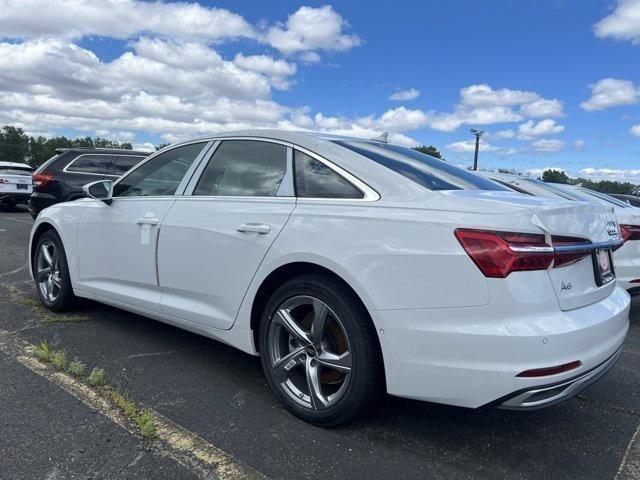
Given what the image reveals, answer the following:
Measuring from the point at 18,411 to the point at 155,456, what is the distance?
3.11ft

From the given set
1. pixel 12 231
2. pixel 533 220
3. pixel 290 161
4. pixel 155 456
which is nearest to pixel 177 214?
pixel 290 161

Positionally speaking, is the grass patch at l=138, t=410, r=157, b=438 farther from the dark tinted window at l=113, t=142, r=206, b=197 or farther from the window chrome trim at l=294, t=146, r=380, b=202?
the dark tinted window at l=113, t=142, r=206, b=197

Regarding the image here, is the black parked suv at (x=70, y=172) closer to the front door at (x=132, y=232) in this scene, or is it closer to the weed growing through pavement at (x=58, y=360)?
the front door at (x=132, y=232)

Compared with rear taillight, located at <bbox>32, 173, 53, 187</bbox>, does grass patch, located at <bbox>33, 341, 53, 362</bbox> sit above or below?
below

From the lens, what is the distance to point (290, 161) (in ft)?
10.3

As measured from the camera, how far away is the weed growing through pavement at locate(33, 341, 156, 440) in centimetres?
275

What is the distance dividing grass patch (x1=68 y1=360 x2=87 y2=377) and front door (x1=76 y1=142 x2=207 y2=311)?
56 centimetres

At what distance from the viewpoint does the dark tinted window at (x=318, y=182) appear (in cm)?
281

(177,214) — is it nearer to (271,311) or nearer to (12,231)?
(271,311)

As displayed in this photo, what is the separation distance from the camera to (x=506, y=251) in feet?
7.30

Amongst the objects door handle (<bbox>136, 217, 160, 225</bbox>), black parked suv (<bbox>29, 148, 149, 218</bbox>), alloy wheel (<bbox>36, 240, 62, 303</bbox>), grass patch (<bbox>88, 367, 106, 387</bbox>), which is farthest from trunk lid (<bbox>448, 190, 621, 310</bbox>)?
black parked suv (<bbox>29, 148, 149, 218</bbox>)

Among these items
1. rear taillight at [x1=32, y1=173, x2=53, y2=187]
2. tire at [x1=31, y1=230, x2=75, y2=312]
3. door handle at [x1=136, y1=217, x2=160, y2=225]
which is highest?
door handle at [x1=136, y1=217, x2=160, y2=225]

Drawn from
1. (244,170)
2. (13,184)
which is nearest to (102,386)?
(244,170)

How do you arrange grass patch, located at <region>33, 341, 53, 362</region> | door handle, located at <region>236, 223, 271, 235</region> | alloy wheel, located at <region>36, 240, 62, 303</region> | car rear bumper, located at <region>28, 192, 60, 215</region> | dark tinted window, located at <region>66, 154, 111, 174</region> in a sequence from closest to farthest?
door handle, located at <region>236, 223, 271, 235</region>
grass patch, located at <region>33, 341, 53, 362</region>
alloy wheel, located at <region>36, 240, 62, 303</region>
car rear bumper, located at <region>28, 192, 60, 215</region>
dark tinted window, located at <region>66, 154, 111, 174</region>
